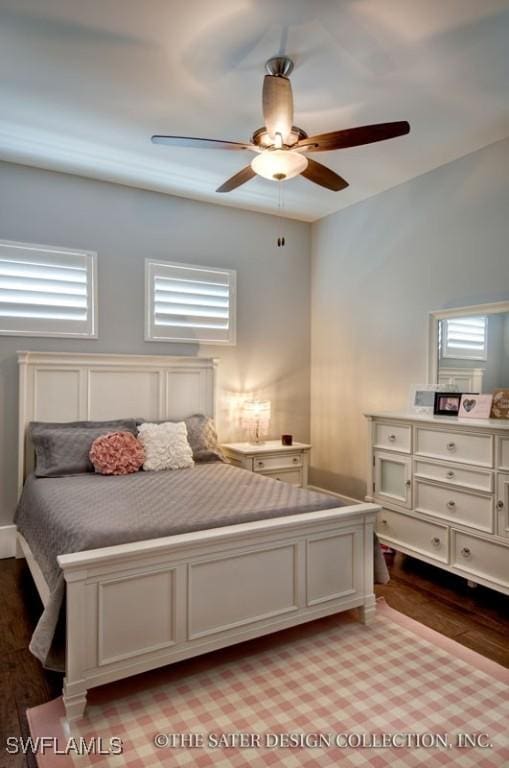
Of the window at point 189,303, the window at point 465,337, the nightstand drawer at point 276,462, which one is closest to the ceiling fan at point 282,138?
the window at point 465,337

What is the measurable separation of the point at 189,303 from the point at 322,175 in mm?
1953

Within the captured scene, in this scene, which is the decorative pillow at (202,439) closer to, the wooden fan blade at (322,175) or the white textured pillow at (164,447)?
the white textured pillow at (164,447)

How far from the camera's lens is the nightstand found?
13.1ft

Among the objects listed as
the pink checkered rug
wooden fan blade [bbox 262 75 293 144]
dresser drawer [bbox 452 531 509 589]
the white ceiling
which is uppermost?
the white ceiling

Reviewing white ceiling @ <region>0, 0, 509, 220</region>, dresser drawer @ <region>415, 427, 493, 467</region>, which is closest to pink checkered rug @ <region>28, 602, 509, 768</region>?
dresser drawer @ <region>415, 427, 493, 467</region>

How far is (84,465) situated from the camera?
10.4ft

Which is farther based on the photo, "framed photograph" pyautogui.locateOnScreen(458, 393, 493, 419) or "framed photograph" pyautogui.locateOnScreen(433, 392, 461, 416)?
"framed photograph" pyautogui.locateOnScreen(433, 392, 461, 416)

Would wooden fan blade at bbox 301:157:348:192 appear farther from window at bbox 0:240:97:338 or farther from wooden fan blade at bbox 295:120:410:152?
window at bbox 0:240:97:338

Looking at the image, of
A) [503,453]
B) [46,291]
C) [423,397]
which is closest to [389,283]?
[423,397]

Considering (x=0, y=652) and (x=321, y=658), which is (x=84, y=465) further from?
(x=321, y=658)

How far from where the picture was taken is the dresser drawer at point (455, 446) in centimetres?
280

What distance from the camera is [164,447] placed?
338 centimetres

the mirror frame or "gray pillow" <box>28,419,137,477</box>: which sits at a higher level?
the mirror frame

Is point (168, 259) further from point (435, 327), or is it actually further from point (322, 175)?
point (435, 327)
